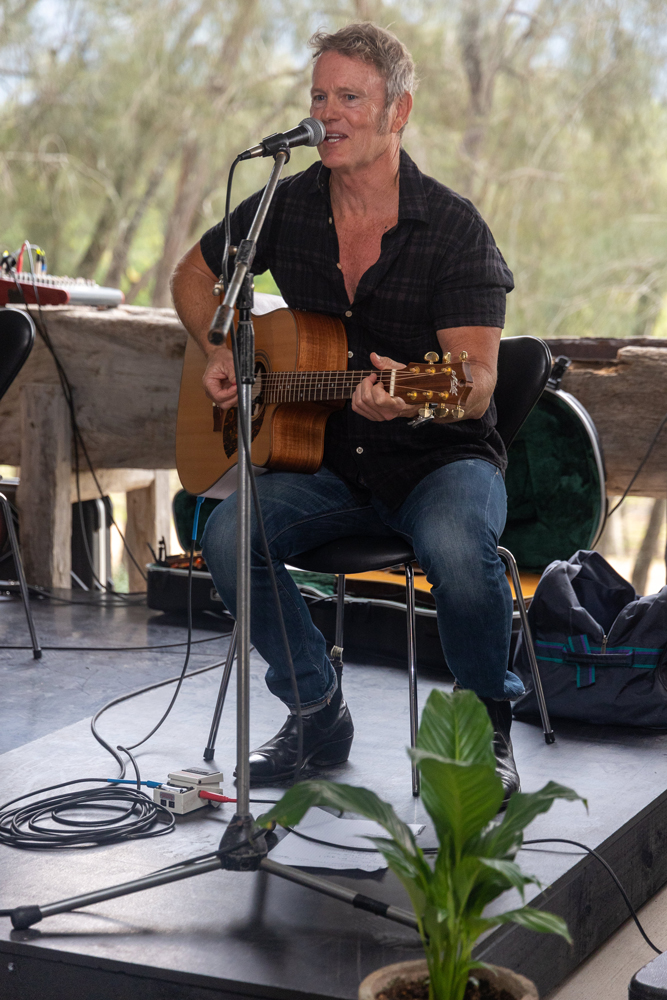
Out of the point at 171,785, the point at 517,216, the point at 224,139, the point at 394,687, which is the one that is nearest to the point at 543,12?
the point at 517,216

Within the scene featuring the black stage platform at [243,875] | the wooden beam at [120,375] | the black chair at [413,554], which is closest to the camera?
the black stage platform at [243,875]

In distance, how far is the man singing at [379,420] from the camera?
5.90 feet

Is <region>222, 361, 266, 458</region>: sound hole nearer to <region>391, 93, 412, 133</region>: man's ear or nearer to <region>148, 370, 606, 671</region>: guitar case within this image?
<region>391, 93, 412, 133</region>: man's ear

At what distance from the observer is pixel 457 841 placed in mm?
1125

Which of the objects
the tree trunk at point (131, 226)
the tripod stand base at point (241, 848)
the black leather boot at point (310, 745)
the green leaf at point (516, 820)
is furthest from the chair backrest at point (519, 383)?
the tree trunk at point (131, 226)

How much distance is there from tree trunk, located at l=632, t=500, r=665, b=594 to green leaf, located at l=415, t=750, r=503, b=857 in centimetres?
616

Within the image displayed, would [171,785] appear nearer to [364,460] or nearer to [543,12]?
[364,460]

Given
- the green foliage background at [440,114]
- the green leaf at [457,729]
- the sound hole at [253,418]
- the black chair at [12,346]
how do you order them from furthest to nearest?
the green foliage background at [440,114], the black chair at [12,346], the sound hole at [253,418], the green leaf at [457,729]

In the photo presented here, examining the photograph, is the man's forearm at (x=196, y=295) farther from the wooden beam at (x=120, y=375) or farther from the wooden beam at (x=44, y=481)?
the wooden beam at (x=44, y=481)

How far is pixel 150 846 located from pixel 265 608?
1.57 ft

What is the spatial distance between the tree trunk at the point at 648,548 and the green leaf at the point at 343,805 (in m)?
6.15

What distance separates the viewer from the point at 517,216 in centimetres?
771

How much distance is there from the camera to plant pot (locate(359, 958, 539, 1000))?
111cm

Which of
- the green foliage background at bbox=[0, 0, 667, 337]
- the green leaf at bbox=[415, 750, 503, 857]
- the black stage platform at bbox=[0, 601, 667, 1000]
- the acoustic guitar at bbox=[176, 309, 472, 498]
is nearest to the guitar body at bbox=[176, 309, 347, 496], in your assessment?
the acoustic guitar at bbox=[176, 309, 472, 498]
